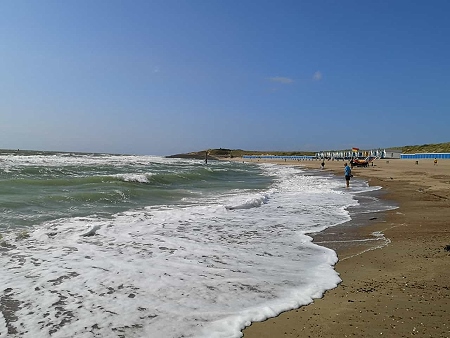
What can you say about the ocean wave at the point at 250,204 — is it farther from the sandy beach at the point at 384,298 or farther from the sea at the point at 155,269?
the sandy beach at the point at 384,298

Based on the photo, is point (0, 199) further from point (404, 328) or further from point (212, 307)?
point (404, 328)

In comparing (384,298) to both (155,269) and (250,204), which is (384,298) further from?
(250,204)

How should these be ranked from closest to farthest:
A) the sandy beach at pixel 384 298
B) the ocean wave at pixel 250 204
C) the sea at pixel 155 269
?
the sandy beach at pixel 384 298 < the sea at pixel 155 269 < the ocean wave at pixel 250 204

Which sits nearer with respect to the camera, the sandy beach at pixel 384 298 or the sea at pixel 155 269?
the sandy beach at pixel 384 298

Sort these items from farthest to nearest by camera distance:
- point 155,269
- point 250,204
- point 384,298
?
point 250,204 < point 155,269 < point 384,298

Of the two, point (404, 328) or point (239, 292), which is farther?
point (239, 292)

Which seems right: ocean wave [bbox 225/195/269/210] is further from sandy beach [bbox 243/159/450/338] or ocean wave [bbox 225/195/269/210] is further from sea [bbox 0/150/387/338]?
sandy beach [bbox 243/159/450/338]

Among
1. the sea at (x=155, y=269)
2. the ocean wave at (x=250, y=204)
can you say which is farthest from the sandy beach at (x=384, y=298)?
the ocean wave at (x=250, y=204)

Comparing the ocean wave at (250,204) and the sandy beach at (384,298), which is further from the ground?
the sandy beach at (384,298)

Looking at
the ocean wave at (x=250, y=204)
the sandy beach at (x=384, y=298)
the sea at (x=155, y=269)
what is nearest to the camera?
the sandy beach at (x=384, y=298)

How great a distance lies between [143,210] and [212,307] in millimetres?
7811

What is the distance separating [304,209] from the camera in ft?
38.1

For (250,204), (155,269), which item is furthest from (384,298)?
(250,204)

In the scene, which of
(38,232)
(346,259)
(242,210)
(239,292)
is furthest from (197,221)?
(239,292)
